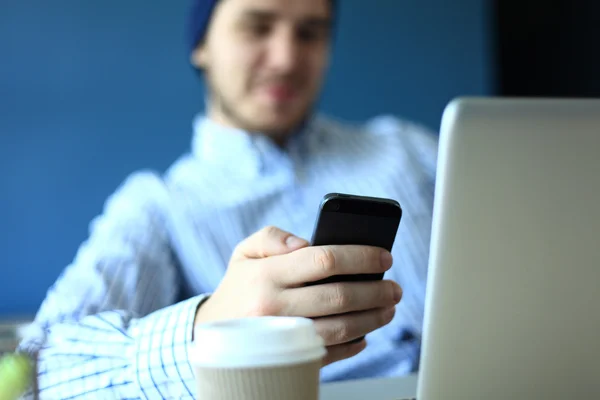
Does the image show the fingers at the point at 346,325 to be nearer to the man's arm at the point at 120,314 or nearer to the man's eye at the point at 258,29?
the man's arm at the point at 120,314

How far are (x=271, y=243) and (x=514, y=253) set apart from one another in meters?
0.23

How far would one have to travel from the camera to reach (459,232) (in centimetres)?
48

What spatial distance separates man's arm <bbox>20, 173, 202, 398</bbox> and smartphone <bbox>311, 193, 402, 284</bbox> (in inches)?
7.0

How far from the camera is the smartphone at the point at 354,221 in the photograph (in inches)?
23.3

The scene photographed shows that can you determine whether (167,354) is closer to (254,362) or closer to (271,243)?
(271,243)

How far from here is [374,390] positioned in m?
0.76

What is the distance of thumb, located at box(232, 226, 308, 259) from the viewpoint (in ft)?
2.08

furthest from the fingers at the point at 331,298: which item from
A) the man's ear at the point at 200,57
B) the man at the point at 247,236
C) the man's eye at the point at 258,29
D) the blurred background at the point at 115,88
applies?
the blurred background at the point at 115,88

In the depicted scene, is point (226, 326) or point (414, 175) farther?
point (414, 175)

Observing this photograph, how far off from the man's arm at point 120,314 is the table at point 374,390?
18 centimetres

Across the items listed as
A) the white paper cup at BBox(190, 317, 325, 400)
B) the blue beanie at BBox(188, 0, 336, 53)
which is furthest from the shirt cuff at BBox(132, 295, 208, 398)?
the blue beanie at BBox(188, 0, 336, 53)

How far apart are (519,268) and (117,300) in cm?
67

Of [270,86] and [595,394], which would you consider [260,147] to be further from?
[595,394]

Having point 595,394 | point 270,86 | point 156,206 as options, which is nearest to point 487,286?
point 595,394
